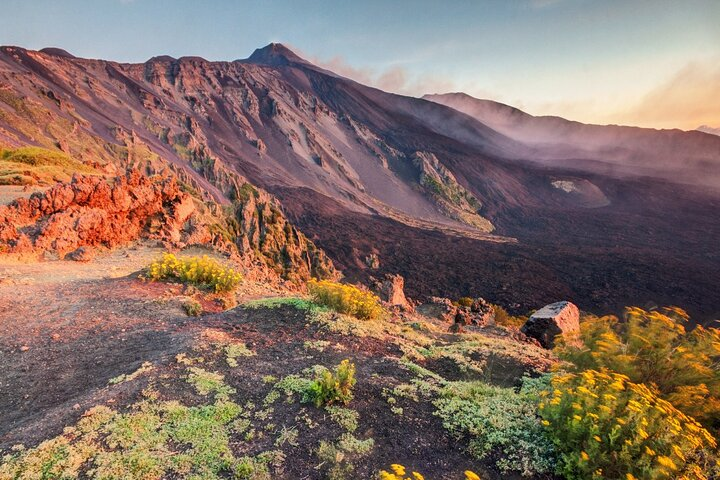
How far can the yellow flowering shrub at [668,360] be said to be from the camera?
14.7 ft

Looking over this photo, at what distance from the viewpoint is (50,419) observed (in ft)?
13.7

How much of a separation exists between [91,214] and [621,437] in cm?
1535

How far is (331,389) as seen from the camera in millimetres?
4605

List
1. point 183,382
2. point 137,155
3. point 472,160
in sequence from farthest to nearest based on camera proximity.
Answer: point 472,160, point 137,155, point 183,382

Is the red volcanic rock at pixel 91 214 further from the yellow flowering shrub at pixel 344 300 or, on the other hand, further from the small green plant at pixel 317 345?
the small green plant at pixel 317 345

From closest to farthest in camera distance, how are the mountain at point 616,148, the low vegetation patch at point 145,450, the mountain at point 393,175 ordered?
the low vegetation patch at point 145,450 → the mountain at point 393,175 → the mountain at point 616,148

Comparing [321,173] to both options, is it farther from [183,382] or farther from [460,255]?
[183,382]

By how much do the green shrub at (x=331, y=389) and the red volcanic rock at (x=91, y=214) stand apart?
37.7 ft

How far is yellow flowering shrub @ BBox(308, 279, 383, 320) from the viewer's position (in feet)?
26.7

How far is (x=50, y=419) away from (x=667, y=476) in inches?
238

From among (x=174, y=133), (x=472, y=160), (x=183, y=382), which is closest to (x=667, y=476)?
(x=183, y=382)

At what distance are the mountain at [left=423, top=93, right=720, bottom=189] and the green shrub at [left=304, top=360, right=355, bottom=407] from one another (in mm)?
138485

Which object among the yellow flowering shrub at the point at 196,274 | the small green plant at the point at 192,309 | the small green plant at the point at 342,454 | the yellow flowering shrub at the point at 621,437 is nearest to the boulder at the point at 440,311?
the yellow flowering shrub at the point at 196,274

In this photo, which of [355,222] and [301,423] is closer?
[301,423]
